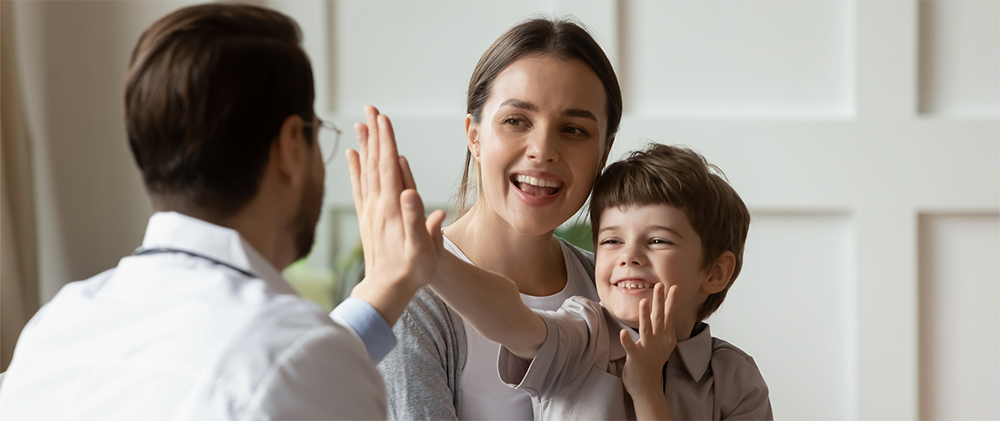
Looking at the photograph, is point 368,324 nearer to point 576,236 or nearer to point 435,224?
point 435,224

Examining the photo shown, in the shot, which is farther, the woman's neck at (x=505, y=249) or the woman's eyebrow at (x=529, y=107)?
the woman's neck at (x=505, y=249)

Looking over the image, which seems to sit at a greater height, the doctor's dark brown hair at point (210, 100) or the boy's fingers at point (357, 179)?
the doctor's dark brown hair at point (210, 100)

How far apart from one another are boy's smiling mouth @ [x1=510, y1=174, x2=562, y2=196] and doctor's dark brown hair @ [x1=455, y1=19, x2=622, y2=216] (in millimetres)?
134

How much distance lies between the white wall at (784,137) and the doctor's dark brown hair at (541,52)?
73 cm

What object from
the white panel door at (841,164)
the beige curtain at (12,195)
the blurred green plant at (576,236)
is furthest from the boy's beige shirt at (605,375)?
the beige curtain at (12,195)

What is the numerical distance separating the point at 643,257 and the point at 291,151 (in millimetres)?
601

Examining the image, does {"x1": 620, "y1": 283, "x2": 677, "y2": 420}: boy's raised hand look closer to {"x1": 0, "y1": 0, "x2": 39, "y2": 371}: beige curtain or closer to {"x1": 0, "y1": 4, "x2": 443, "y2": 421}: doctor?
{"x1": 0, "y1": 4, "x2": 443, "y2": 421}: doctor

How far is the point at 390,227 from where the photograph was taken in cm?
90

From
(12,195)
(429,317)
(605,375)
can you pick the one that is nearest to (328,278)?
(12,195)

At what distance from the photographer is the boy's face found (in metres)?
1.16

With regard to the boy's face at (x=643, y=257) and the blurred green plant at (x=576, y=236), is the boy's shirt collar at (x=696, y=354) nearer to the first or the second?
the boy's face at (x=643, y=257)

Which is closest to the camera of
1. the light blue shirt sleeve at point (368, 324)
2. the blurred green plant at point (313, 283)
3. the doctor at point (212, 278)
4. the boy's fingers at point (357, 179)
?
the doctor at point (212, 278)

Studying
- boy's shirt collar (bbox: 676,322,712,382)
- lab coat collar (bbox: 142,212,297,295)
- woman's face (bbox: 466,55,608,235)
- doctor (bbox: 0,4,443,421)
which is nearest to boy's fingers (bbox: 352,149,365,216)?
doctor (bbox: 0,4,443,421)

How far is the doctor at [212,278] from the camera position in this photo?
62cm
